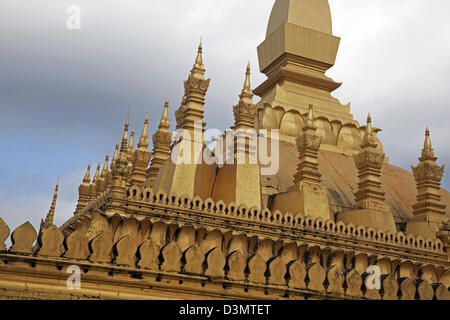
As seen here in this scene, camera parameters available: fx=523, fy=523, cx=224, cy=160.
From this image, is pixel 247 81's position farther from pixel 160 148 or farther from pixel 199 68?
pixel 160 148

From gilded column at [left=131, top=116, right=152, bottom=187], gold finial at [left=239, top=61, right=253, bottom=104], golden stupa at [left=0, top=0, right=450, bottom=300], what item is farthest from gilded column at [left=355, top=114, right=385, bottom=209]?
gilded column at [left=131, top=116, right=152, bottom=187]

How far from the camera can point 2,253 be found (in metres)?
6.43

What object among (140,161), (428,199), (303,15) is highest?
(303,15)

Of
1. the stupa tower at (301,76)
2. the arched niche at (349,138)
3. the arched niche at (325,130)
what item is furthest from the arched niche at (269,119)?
the arched niche at (349,138)

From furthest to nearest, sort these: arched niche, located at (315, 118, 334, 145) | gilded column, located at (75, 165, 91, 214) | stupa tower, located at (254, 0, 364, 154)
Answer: gilded column, located at (75, 165, 91, 214), arched niche, located at (315, 118, 334, 145), stupa tower, located at (254, 0, 364, 154)

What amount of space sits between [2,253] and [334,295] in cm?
463

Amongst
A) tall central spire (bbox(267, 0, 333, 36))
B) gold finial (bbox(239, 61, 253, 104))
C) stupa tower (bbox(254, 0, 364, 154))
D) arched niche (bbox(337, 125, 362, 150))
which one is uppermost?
tall central spire (bbox(267, 0, 333, 36))

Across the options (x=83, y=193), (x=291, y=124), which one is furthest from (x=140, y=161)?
(x=291, y=124)

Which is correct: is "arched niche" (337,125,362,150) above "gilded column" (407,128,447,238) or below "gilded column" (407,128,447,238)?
above

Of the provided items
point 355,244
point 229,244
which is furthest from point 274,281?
point 355,244

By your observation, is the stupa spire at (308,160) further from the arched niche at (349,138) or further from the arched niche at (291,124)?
the arched niche at (349,138)

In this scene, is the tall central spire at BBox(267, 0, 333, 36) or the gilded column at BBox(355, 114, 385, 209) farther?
the tall central spire at BBox(267, 0, 333, 36)

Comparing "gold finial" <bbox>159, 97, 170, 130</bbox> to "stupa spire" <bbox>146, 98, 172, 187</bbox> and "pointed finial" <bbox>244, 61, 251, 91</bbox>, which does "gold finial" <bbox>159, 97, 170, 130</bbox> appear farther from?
"pointed finial" <bbox>244, 61, 251, 91</bbox>

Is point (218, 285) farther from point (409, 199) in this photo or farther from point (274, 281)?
point (409, 199)
